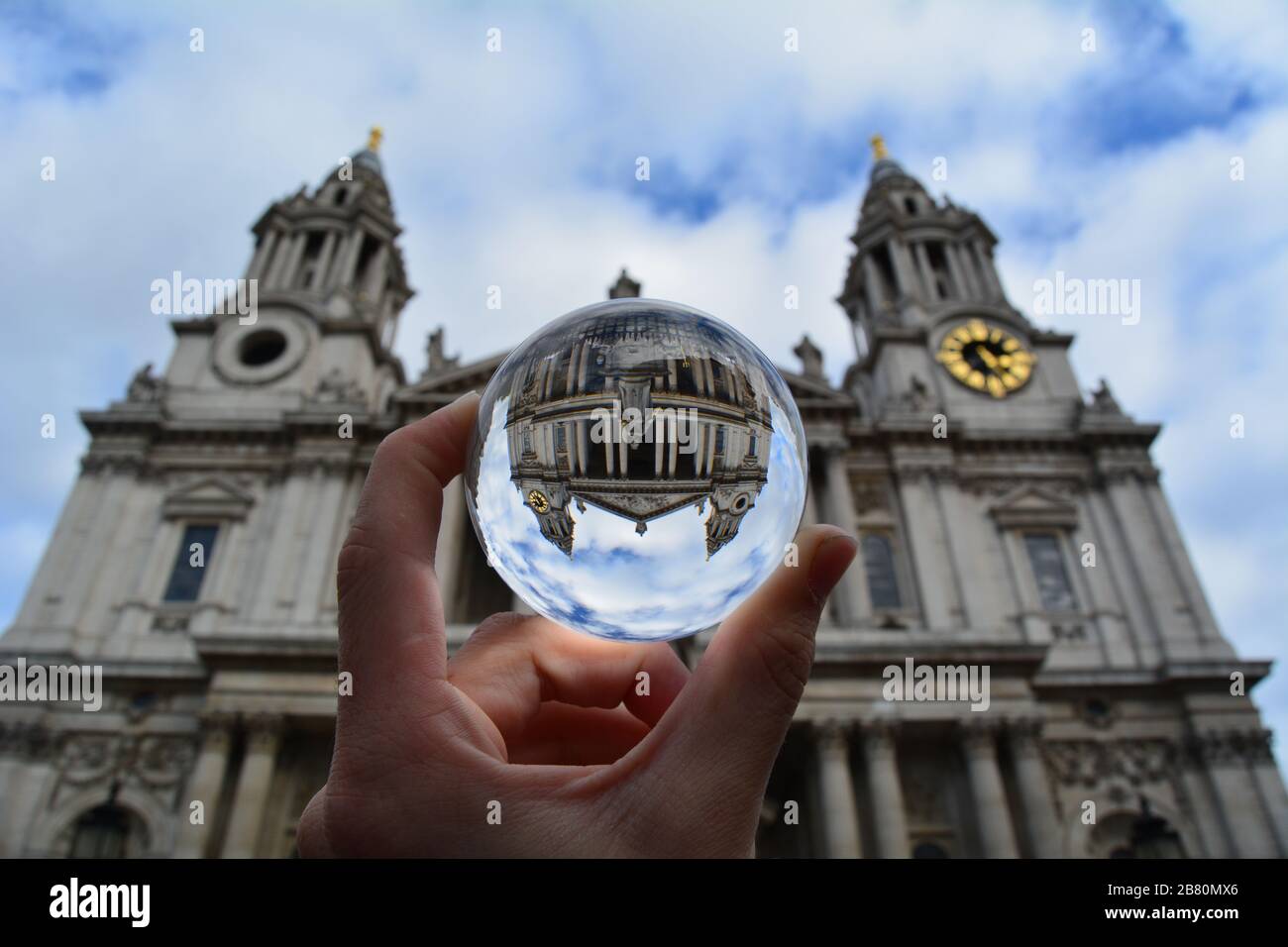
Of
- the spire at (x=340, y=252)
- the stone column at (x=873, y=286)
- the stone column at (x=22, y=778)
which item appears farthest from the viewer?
the stone column at (x=873, y=286)

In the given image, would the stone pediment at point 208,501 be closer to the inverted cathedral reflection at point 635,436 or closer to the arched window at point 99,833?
the arched window at point 99,833

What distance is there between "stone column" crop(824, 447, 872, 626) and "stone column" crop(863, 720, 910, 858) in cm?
367

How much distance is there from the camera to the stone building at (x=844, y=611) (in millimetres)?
18906

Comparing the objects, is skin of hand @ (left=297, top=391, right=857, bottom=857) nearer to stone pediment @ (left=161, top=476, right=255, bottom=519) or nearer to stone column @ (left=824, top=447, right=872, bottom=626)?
stone column @ (left=824, top=447, right=872, bottom=626)

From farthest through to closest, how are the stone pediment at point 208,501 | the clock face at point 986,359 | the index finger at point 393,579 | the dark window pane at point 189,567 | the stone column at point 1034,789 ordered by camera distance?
the clock face at point 986,359 → the stone pediment at point 208,501 → the dark window pane at point 189,567 → the stone column at point 1034,789 → the index finger at point 393,579

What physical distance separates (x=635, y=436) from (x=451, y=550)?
73.3 feet

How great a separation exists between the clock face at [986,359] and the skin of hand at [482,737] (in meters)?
29.9

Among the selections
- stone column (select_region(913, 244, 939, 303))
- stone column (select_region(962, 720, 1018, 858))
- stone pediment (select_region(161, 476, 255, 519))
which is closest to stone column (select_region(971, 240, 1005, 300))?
stone column (select_region(913, 244, 939, 303))

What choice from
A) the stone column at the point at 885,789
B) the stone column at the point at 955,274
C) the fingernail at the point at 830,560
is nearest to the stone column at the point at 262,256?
the stone column at the point at 955,274

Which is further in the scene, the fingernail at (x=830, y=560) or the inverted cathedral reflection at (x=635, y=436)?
the fingernail at (x=830, y=560)

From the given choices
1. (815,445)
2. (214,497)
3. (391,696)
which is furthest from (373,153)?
(391,696)
